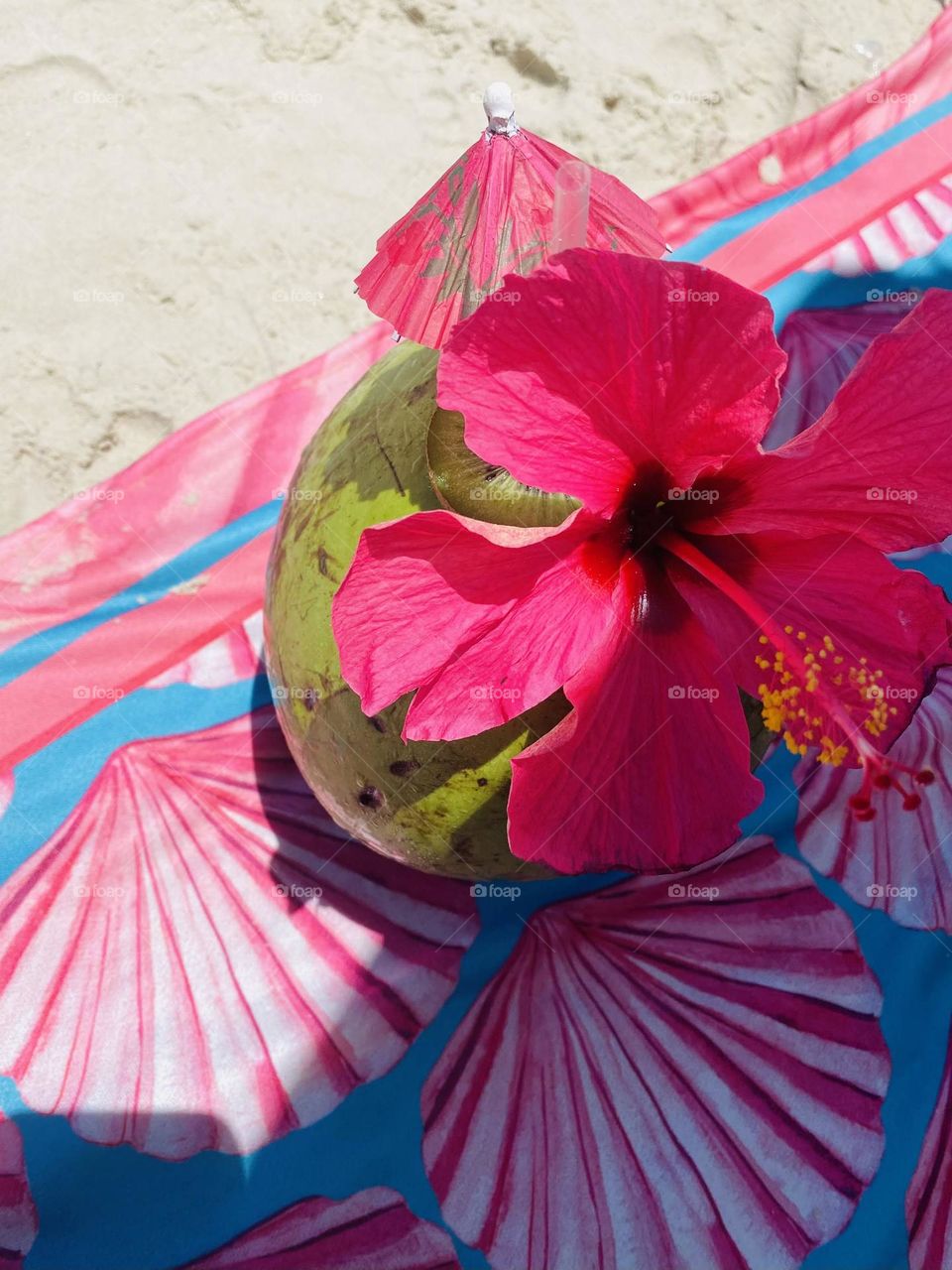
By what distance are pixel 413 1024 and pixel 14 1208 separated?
353 millimetres

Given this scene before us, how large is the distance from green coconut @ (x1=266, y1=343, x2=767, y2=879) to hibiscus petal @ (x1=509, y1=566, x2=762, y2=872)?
0.08 metres

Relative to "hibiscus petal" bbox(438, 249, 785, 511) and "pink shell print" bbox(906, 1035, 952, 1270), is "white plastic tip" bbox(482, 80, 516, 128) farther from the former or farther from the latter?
"pink shell print" bbox(906, 1035, 952, 1270)

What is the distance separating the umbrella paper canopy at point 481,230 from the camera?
0.64 metres

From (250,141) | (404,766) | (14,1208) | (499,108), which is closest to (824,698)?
(404,766)

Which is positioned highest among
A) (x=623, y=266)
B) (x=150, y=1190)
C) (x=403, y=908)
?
(x=623, y=266)

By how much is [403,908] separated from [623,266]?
2.17 feet

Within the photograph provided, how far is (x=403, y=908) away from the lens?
3.29 feet

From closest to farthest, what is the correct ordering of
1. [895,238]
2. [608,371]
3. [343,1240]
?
[608,371]
[343,1240]
[895,238]

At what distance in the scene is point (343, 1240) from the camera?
2.92 feet

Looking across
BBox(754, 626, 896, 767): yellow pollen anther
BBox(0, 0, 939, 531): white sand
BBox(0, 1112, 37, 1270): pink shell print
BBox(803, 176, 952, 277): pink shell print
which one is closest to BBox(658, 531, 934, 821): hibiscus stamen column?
BBox(754, 626, 896, 767): yellow pollen anther

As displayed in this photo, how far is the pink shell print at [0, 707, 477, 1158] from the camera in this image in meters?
0.93

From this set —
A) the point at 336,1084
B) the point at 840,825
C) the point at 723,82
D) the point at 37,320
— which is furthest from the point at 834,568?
the point at 723,82

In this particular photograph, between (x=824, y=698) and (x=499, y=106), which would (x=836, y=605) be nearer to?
(x=824, y=698)

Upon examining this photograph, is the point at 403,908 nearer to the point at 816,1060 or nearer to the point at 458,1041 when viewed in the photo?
the point at 458,1041
